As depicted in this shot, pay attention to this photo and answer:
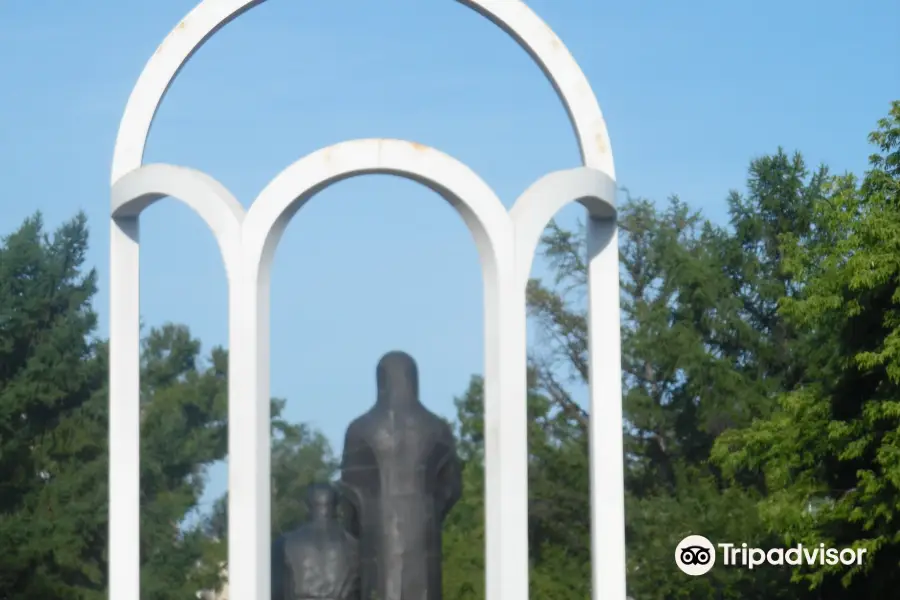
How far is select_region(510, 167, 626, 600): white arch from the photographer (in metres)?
11.1

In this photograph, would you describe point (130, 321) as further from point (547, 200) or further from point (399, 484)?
point (547, 200)

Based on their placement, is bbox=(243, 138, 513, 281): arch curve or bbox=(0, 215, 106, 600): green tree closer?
bbox=(243, 138, 513, 281): arch curve

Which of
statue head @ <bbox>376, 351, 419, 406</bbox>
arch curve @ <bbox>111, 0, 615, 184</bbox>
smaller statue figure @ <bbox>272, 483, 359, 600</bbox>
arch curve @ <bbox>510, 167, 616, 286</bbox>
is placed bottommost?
smaller statue figure @ <bbox>272, 483, 359, 600</bbox>

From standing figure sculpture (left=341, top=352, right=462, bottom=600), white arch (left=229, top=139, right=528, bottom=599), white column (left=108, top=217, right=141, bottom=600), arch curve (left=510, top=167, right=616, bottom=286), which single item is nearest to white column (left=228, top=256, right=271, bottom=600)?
white arch (left=229, top=139, right=528, bottom=599)

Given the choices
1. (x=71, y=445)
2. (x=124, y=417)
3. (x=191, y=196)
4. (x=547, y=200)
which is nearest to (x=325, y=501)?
(x=124, y=417)

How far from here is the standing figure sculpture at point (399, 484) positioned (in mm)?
11016

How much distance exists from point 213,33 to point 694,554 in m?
24.1

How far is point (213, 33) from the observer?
1148 cm

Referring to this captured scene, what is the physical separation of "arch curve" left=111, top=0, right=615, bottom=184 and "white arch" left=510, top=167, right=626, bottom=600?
1.22 feet

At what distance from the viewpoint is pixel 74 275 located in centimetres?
4184

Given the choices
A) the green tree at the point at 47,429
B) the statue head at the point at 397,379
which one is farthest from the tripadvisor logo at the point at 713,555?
the statue head at the point at 397,379

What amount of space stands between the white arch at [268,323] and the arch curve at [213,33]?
0.97m

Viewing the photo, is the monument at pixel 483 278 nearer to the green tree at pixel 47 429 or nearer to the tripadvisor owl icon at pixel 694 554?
the tripadvisor owl icon at pixel 694 554

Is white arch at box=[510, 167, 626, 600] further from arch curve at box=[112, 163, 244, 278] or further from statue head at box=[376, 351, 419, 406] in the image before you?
arch curve at box=[112, 163, 244, 278]
